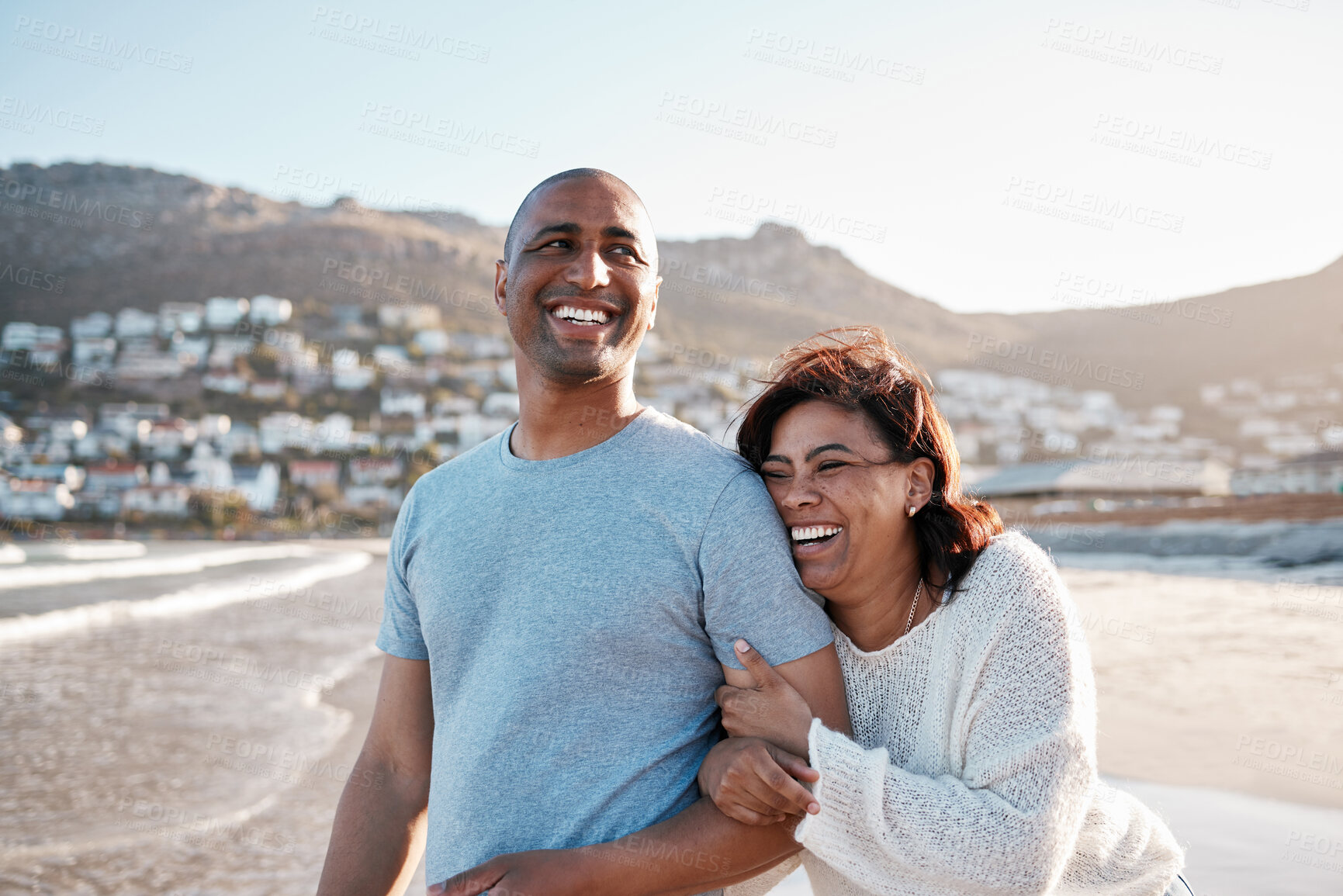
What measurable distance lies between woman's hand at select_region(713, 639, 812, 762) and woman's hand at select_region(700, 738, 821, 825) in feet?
0.07

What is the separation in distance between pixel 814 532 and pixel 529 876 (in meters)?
0.86

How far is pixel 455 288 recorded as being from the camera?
89.9 meters

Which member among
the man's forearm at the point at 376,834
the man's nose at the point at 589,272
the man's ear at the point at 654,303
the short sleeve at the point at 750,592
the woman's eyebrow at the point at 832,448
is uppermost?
the man's nose at the point at 589,272

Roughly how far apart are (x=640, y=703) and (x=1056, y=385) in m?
118

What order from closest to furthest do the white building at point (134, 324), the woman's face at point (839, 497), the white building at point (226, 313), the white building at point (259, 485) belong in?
the woman's face at point (839, 497) → the white building at point (259, 485) → the white building at point (134, 324) → the white building at point (226, 313)

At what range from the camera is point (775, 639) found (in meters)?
1.67

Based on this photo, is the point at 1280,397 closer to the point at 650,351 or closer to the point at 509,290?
the point at 650,351

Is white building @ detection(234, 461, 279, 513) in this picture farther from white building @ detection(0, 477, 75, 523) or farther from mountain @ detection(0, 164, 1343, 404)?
mountain @ detection(0, 164, 1343, 404)

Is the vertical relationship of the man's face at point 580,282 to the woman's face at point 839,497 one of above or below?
above

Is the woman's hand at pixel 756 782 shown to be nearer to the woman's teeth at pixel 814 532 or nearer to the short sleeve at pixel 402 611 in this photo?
the woman's teeth at pixel 814 532

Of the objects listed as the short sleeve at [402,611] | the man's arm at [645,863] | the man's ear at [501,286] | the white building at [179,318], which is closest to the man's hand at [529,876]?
the man's arm at [645,863]

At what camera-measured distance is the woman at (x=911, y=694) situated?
1.59m

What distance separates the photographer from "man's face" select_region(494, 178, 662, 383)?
6.24 feet

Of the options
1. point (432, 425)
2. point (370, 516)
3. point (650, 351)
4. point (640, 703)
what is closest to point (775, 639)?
point (640, 703)
